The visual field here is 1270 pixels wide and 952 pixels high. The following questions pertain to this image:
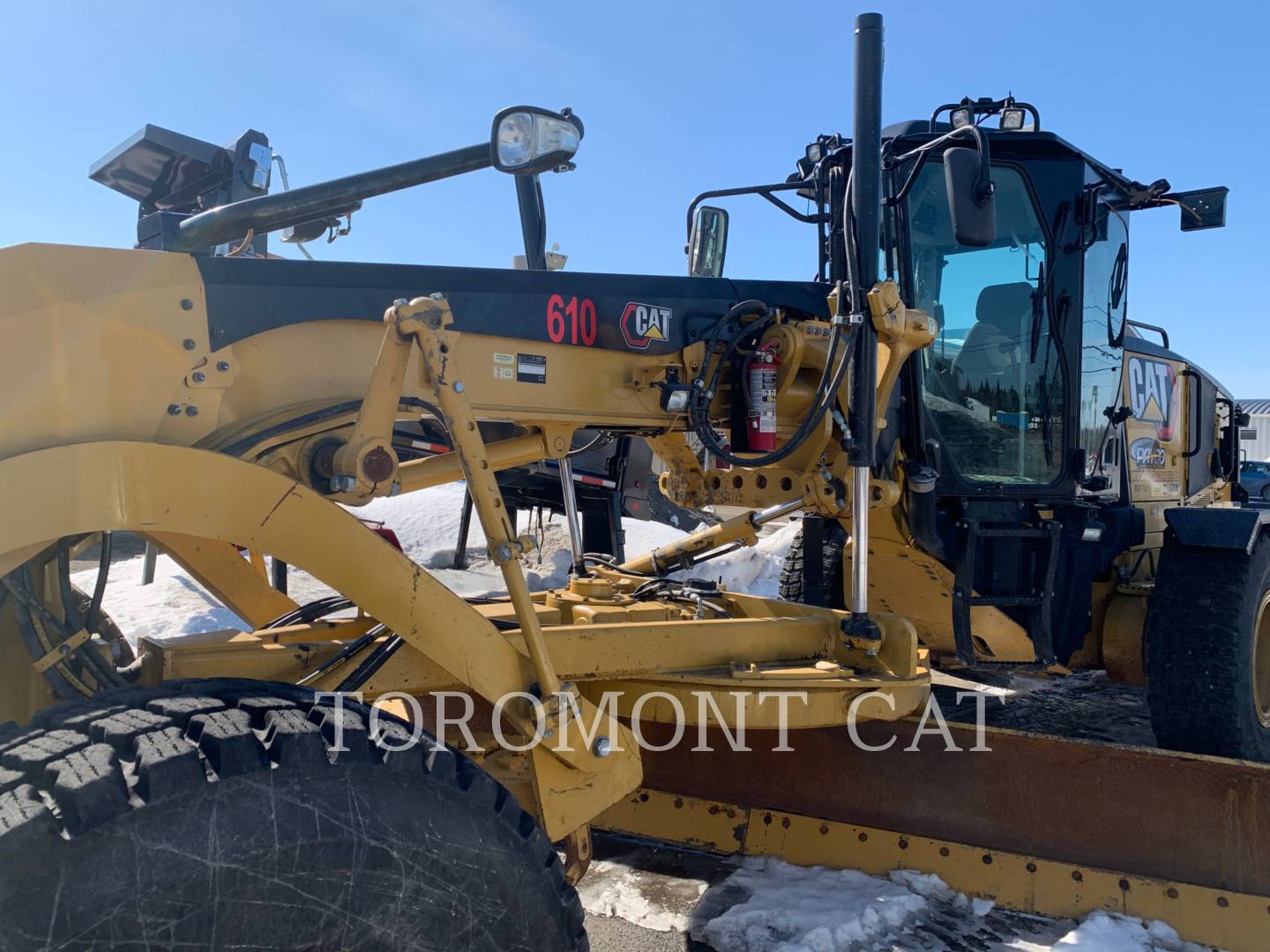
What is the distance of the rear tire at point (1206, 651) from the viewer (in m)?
3.97

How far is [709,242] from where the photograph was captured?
3.93 m

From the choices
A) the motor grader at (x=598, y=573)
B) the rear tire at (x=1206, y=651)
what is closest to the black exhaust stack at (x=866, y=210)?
the motor grader at (x=598, y=573)

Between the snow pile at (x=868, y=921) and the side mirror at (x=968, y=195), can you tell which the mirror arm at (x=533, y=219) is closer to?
the side mirror at (x=968, y=195)

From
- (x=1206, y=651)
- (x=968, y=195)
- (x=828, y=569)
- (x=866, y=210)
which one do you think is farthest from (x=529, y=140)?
(x=828, y=569)

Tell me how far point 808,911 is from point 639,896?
1.94 feet

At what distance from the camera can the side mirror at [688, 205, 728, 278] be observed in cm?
392

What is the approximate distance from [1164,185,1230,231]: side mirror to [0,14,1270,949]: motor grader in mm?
16

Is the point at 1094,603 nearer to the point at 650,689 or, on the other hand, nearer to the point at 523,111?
the point at 650,689

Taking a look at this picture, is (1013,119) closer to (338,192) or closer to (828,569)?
(828,569)

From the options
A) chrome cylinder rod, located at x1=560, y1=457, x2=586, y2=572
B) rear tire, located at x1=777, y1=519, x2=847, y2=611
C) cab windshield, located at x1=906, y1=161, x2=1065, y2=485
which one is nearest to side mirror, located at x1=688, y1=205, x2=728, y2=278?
cab windshield, located at x1=906, y1=161, x2=1065, y2=485

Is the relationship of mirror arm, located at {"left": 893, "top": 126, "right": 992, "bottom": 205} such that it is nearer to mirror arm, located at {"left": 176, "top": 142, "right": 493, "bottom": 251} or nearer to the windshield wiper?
the windshield wiper

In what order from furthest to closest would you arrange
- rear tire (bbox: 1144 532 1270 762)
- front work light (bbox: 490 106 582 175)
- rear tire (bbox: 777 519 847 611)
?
rear tire (bbox: 777 519 847 611)
rear tire (bbox: 1144 532 1270 762)
front work light (bbox: 490 106 582 175)

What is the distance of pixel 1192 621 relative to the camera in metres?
4.09

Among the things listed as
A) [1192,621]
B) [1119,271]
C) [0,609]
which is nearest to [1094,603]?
[1192,621]
